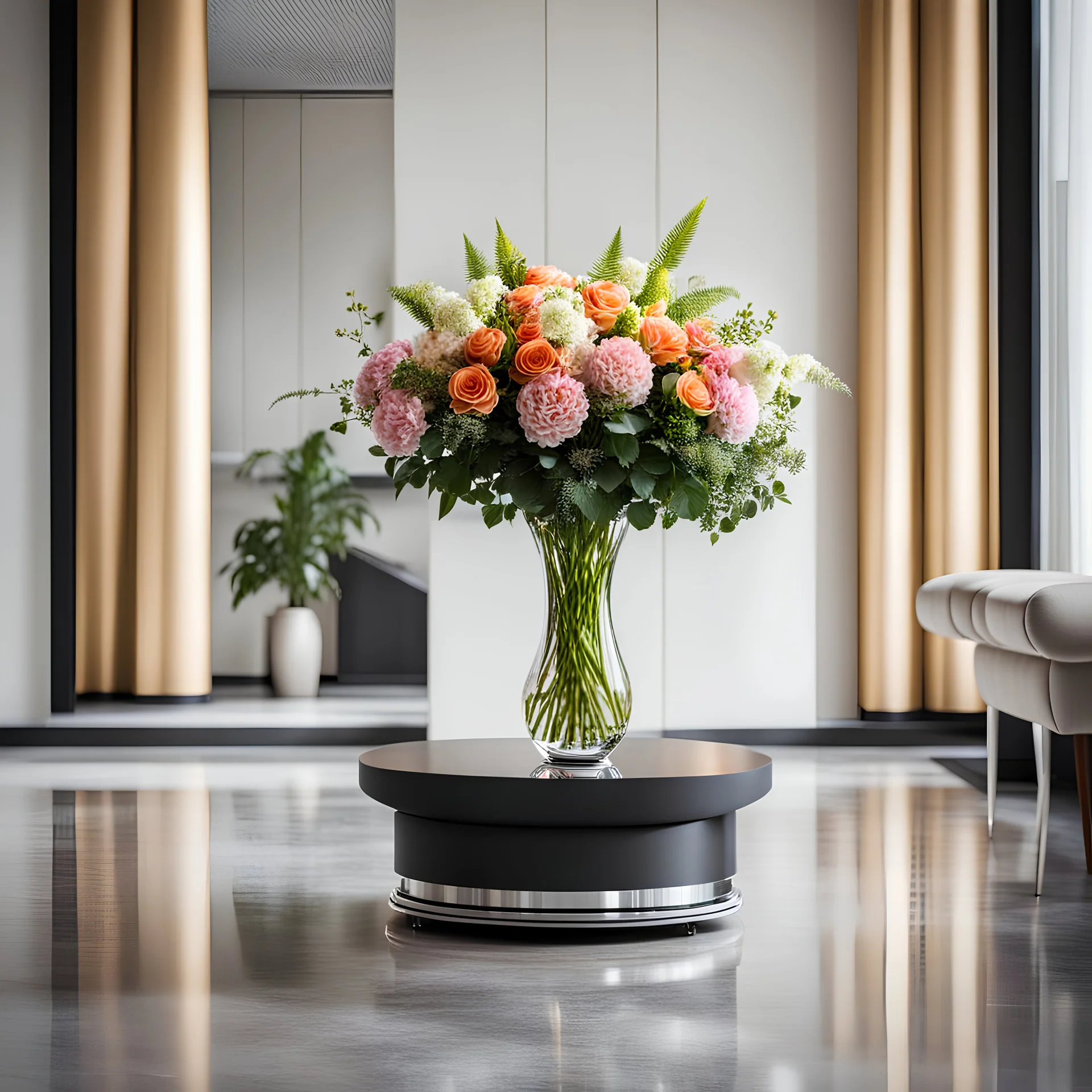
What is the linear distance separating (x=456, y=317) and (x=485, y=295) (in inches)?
3.1

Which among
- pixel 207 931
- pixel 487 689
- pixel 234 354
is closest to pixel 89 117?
pixel 234 354

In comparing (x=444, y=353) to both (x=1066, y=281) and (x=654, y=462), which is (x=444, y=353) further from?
(x=1066, y=281)

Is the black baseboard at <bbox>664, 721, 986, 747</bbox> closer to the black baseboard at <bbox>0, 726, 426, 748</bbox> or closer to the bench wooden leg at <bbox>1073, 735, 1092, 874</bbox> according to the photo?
the black baseboard at <bbox>0, 726, 426, 748</bbox>

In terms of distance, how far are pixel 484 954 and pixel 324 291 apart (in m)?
4.90

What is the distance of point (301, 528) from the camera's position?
6.09 meters

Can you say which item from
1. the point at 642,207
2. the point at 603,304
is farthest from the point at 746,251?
the point at 603,304

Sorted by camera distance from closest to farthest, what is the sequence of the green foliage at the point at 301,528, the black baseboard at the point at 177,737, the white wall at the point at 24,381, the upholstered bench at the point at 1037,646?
the upholstered bench at the point at 1037,646, the black baseboard at the point at 177,737, the white wall at the point at 24,381, the green foliage at the point at 301,528

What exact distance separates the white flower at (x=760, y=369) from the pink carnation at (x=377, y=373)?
603mm

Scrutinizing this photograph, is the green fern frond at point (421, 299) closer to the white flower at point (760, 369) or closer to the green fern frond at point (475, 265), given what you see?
the green fern frond at point (475, 265)

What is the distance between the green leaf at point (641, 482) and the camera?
7.22 ft

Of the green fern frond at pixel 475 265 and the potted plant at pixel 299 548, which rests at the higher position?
the green fern frond at pixel 475 265

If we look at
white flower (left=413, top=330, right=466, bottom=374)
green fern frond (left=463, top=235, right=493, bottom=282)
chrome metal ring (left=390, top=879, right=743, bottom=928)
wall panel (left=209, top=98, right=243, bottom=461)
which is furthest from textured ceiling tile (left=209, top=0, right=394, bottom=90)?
chrome metal ring (left=390, top=879, right=743, bottom=928)

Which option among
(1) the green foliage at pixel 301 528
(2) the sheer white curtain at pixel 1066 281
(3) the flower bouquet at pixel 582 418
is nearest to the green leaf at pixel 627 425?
(3) the flower bouquet at pixel 582 418

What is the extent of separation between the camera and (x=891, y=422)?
15.4 ft
